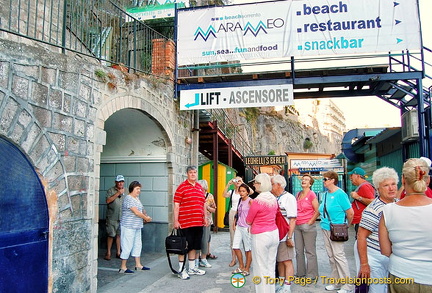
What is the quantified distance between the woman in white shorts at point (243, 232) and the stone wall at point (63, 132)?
2.36 metres

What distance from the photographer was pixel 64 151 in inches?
179

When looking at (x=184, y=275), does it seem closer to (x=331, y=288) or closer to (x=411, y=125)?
(x=331, y=288)

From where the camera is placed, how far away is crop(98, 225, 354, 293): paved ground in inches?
207

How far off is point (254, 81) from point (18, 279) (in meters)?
6.04

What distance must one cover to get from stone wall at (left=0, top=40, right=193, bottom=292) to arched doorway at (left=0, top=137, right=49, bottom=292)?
97 mm

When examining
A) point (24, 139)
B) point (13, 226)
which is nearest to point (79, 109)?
point (24, 139)

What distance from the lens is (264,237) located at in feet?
13.8

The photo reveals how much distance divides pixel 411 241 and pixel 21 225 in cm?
377

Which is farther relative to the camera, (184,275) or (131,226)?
(131,226)

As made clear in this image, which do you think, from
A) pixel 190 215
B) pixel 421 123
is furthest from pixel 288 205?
pixel 421 123

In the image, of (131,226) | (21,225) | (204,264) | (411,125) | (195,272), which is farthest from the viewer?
(411,125)

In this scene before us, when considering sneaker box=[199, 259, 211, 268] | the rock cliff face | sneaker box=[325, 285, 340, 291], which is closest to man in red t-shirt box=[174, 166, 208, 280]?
sneaker box=[199, 259, 211, 268]

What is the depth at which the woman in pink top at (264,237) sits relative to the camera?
4211 millimetres

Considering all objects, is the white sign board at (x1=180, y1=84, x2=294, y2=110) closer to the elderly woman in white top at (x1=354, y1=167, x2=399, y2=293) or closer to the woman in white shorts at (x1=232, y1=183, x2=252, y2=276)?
the woman in white shorts at (x1=232, y1=183, x2=252, y2=276)
